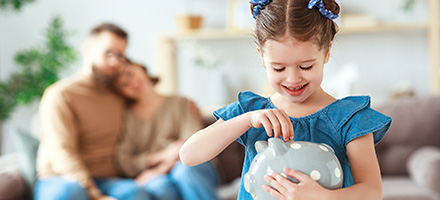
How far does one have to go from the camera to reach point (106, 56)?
262 cm

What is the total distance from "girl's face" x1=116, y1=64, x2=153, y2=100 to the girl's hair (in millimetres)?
1774

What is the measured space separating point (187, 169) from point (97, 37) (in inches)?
33.9

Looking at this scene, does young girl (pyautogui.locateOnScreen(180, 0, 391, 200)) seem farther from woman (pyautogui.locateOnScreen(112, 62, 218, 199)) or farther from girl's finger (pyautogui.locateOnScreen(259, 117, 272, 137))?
woman (pyautogui.locateOnScreen(112, 62, 218, 199))

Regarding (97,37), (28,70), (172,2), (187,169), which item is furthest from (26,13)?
(187,169)

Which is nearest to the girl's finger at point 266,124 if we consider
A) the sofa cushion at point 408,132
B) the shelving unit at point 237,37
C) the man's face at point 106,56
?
the man's face at point 106,56

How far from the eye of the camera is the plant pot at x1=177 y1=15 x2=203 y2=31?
3.59m

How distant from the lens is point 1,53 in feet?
12.5

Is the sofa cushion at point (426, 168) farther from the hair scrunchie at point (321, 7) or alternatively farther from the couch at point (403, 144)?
the hair scrunchie at point (321, 7)

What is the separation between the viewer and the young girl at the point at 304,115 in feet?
2.95

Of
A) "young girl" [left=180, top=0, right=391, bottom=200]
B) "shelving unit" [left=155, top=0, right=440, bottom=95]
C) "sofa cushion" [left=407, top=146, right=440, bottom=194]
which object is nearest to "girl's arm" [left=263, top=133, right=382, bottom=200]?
"young girl" [left=180, top=0, right=391, bottom=200]

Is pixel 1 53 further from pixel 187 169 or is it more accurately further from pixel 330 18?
pixel 330 18

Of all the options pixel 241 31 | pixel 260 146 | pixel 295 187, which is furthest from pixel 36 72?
pixel 295 187

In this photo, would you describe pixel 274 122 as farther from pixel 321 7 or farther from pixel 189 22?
pixel 189 22

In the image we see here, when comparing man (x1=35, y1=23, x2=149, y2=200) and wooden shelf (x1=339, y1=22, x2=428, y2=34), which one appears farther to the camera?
wooden shelf (x1=339, y1=22, x2=428, y2=34)
